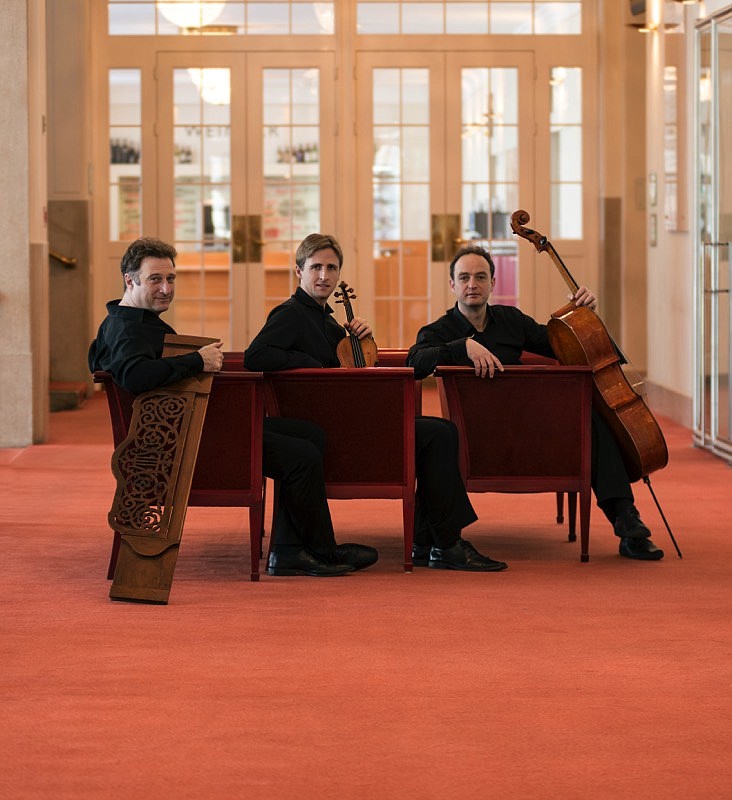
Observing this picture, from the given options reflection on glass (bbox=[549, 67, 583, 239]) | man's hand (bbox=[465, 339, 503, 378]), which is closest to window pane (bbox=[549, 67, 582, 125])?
reflection on glass (bbox=[549, 67, 583, 239])

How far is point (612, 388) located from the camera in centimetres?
532

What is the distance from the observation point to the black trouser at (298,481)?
502 centimetres

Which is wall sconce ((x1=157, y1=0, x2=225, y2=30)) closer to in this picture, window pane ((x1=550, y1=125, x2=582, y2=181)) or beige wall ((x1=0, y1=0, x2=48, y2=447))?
window pane ((x1=550, y1=125, x2=582, y2=181))

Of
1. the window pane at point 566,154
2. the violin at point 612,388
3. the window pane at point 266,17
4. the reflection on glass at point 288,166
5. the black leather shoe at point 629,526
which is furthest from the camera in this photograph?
the window pane at point 566,154

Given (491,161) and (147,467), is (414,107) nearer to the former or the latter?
(491,161)

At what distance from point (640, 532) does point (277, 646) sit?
1.79 m

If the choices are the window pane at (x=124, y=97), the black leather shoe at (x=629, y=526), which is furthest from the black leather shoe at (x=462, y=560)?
the window pane at (x=124, y=97)

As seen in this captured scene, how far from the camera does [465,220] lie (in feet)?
40.1

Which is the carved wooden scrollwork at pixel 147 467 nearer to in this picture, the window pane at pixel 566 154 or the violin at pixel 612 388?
the violin at pixel 612 388

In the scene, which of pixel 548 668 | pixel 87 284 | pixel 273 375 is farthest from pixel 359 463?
pixel 87 284

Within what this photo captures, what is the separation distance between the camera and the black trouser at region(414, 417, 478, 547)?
17.0 feet

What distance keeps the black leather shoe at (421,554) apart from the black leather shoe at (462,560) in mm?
76

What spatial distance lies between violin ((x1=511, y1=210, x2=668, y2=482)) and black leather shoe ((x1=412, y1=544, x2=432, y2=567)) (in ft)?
2.66

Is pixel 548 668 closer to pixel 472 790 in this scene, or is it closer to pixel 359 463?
pixel 472 790
